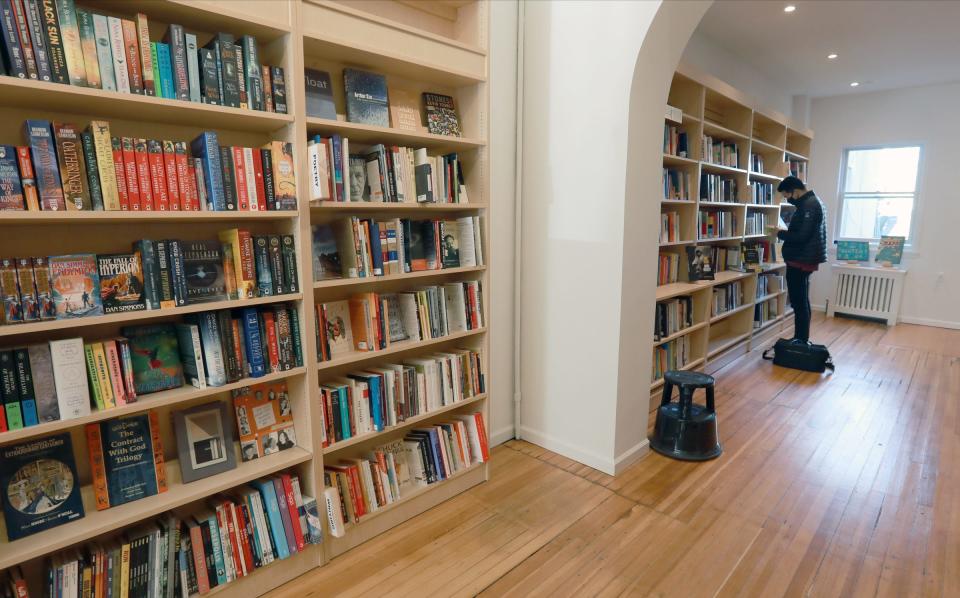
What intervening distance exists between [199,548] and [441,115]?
82.7 inches

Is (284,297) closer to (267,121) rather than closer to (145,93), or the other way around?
(267,121)

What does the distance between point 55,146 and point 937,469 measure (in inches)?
171

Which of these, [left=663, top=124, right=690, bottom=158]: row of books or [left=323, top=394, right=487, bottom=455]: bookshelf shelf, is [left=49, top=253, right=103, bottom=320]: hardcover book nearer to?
[left=323, top=394, right=487, bottom=455]: bookshelf shelf

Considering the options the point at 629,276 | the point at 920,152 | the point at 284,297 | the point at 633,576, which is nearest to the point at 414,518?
the point at 633,576

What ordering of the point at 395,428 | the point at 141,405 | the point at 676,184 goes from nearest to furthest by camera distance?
the point at 141,405 < the point at 395,428 < the point at 676,184

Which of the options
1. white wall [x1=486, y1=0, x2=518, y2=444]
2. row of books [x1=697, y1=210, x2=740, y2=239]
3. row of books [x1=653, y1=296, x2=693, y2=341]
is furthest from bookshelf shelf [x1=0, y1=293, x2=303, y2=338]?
row of books [x1=697, y1=210, x2=740, y2=239]

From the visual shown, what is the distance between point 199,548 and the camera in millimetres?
1794

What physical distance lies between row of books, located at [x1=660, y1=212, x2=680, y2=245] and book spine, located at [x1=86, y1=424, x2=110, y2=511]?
3.52 meters

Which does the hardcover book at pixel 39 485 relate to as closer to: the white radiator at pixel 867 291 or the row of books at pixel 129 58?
the row of books at pixel 129 58

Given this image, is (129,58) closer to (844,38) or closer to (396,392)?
(396,392)

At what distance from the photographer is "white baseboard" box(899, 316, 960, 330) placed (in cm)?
647

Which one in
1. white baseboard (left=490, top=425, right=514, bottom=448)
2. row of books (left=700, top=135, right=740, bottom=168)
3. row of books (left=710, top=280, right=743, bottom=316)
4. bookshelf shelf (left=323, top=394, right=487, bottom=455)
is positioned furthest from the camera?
row of books (left=710, top=280, right=743, bottom=316)

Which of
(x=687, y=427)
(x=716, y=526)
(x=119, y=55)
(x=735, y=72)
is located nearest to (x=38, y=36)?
(x=119, y=55)

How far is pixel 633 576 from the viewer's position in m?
2.04
